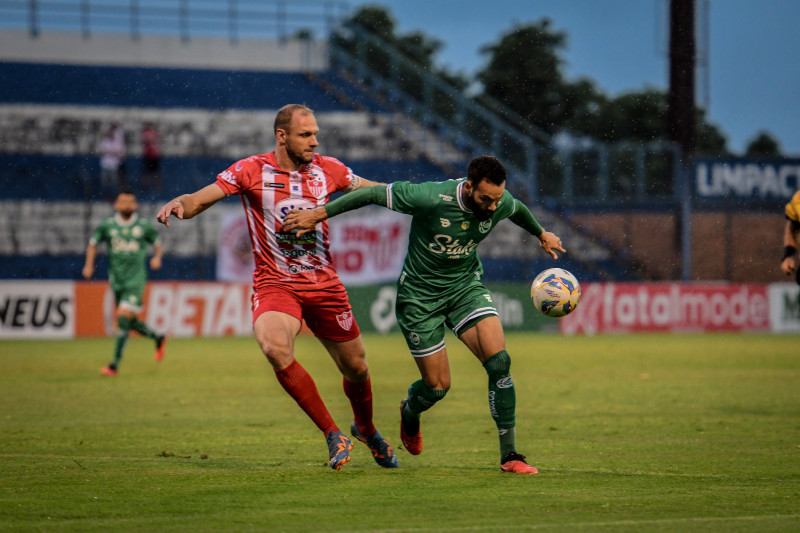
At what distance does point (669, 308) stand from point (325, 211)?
21.7m

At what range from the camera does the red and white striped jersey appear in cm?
768

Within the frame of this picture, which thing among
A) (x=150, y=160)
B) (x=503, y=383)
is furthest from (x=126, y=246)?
(x=150, y=160)

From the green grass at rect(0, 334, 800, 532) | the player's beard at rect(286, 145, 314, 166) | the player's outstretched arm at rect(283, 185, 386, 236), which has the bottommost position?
the green grass at rect(0, 334, 800, 532)

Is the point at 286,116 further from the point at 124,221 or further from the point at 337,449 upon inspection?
the point at 124,221

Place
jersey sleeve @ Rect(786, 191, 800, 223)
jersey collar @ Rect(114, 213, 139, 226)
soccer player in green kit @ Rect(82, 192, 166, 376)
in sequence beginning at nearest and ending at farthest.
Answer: jersey sleeve @ Rect(786, 191, 800, 223)
soccer player in green kit @ Rect(82, 192, 166, 376)
jersey collar @ Rect(114, 213, 139, 226)

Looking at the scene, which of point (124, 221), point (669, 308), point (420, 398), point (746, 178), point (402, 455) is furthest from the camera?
point (746, 178)

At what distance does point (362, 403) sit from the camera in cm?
793

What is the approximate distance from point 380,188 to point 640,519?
2.90 metres

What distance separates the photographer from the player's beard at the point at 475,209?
752 centimetres

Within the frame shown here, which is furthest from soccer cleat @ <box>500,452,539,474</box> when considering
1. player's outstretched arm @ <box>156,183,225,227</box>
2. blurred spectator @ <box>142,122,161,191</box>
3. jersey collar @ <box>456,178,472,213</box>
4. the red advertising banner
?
blurred spectator @ <box>142,122,161,191</box>

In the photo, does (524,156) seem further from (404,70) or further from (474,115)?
(404,70)

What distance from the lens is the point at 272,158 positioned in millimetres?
7840

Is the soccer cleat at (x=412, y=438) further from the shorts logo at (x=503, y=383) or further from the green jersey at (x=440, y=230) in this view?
the green jersey at (x=440, y=230)

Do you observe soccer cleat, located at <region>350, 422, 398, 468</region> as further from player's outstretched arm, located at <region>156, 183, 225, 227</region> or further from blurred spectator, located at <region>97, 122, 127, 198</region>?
blurred spectator, located at <region>97, 122, 127, 198</region>
